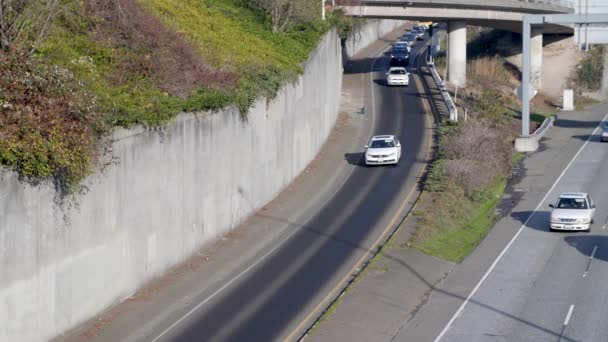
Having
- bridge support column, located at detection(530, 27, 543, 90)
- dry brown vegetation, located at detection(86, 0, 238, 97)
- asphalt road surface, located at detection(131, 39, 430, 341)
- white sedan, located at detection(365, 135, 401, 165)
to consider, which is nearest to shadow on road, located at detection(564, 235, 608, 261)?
asphalt road surface, located at detection(131, 39, 430, 341)

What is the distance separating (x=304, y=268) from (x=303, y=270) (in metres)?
0.24

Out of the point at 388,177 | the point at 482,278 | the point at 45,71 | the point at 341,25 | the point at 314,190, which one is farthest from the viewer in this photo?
the point at 341,25

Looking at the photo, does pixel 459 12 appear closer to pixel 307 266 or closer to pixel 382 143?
pixel 382 143

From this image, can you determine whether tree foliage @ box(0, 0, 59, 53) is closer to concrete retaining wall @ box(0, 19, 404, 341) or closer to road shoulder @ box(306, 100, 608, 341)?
concrete retaining wall @ box(0, 19, 404, 341)

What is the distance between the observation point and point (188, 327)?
2445cm

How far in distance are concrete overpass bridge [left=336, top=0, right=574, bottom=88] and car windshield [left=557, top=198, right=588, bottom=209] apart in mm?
33627

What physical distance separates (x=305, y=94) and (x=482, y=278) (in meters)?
18.6

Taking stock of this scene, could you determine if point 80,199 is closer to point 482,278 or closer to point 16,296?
point 16,296

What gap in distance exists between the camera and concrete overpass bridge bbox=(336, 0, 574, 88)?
6919cm

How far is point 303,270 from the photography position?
30391mm

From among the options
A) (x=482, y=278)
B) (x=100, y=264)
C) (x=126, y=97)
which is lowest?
(x=482, y=278)

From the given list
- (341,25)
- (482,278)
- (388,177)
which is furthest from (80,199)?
(341,25)

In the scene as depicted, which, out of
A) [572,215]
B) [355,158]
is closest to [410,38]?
[355,158]

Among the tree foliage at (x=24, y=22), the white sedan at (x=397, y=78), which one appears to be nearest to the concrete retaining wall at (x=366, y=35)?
the white sedan at (x=397, y=78)
